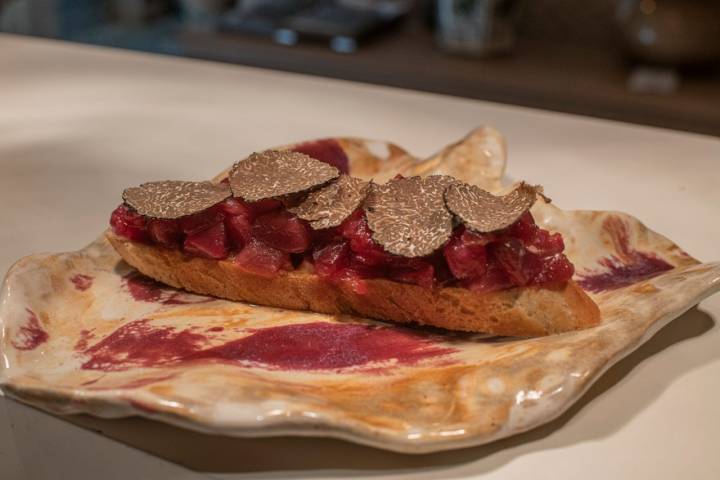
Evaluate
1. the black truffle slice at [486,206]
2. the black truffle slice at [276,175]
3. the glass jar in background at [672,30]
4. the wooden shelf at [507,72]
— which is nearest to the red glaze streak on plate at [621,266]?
the black truffle slice at [486,206]

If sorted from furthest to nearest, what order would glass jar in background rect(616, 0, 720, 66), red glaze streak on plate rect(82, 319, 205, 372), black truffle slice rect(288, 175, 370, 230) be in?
glass jar in background rect(616, 0, 720, 66) < black truffle slice rect(288, 175, 370, 230) < red glaze streak on plate rect(82, 319, 205, 372)

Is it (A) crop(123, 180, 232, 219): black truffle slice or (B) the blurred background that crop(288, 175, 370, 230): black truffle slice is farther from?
(B) the blurred background

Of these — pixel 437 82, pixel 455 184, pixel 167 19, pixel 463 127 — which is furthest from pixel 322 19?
pixel 455 184

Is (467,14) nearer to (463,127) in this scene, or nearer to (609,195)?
(463,127)

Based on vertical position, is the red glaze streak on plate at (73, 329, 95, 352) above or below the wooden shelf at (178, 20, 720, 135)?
A: below

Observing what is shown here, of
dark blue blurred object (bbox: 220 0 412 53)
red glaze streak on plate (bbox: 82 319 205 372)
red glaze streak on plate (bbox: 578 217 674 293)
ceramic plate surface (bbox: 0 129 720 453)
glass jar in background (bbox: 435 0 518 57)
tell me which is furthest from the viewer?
dark blue blurred object (bbox: 220 0 412 53)

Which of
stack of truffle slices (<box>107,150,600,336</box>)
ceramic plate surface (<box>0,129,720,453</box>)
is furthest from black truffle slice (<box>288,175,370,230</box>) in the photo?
ceramic plate surface (<box>0,129,720,453</box>)
